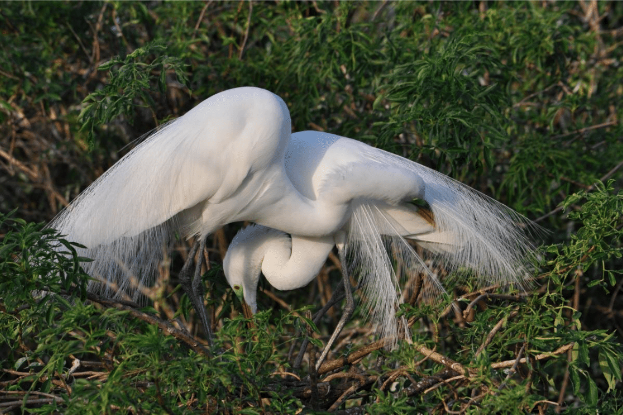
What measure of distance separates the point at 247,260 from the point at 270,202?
268 millimetres

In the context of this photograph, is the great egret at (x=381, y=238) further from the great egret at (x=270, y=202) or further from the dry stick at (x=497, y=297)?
the dry stick at (x=497, y=297)

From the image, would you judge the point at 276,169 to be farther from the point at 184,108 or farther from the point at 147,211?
the point at 184,108

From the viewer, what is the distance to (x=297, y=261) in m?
1.87

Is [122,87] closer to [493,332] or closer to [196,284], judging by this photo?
[196,284]

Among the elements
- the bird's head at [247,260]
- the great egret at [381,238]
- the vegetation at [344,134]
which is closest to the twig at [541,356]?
the vegetation at [344,134]

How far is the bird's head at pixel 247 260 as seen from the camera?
6.22 feet

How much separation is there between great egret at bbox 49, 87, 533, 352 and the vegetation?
94mm

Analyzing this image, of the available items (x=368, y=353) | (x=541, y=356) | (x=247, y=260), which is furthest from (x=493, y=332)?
(x=247, y=260)

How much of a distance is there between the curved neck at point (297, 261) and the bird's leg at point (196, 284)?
0.56ft

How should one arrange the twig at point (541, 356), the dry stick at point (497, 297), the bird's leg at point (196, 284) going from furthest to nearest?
the bird's leg at point (196, 284) < the dry stick at point (497, 297) < the twig at point (541, 356)

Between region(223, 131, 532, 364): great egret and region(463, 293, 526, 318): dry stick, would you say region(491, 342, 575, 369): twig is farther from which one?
region(223, 131, 532, 364): great egret

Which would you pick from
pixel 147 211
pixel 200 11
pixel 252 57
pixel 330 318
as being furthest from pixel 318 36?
pixel 330 318

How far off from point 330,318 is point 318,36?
1032mm

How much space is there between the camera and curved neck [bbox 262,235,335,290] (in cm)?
187
